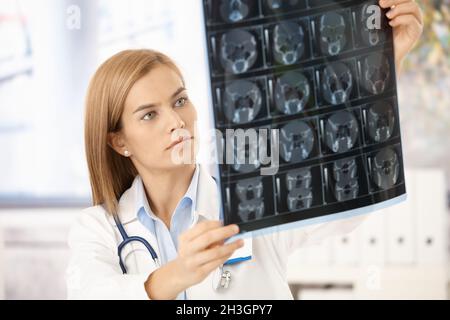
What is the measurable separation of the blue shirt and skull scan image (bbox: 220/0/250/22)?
227 millimetres

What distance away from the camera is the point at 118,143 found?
0.78 m

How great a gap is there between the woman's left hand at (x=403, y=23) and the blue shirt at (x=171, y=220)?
0.29 metres

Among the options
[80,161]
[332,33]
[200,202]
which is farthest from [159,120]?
[80,161]

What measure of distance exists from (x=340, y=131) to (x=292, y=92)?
76 millimetres

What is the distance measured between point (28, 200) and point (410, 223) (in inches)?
36.2

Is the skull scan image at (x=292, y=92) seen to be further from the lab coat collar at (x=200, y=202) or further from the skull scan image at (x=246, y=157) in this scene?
the lab coat collar at (x=200, y=202)

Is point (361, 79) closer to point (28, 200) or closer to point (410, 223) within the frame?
point (28, 200)

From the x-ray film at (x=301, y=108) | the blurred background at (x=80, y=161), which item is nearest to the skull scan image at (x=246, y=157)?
the x-ray film at (x=301, y=108)

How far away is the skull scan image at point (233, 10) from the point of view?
0.64 meters

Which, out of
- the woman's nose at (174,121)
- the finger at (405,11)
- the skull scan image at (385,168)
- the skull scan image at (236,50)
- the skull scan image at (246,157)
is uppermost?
the finger at (405,11)

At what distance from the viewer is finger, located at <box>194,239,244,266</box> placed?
63cm

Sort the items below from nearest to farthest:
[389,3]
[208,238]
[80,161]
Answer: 1. [208,238]
2. [389,3]
3. [80,161]

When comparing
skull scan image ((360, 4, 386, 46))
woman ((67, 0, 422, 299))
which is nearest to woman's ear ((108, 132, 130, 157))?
woman ((67, 0, 422, 299))

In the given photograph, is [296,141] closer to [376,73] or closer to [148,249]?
[376,73]
